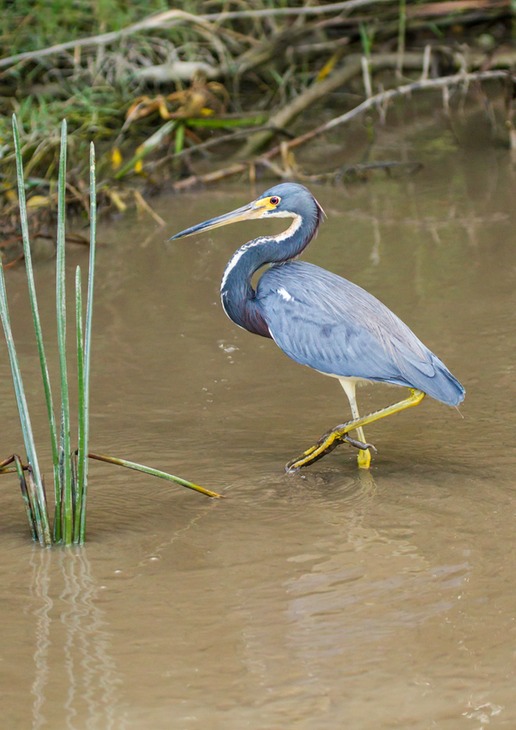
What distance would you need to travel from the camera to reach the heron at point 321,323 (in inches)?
163

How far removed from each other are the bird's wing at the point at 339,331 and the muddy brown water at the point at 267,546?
0.39m

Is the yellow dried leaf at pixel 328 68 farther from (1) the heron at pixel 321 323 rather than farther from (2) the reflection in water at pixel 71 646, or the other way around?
(2) the reflection in water at pixel 71 646

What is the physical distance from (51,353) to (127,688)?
2.93 meters

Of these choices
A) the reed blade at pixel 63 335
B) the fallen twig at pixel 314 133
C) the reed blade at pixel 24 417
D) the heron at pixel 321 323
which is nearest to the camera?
the reed blade at pixel 63 335

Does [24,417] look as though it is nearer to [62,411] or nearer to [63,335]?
[62,411]

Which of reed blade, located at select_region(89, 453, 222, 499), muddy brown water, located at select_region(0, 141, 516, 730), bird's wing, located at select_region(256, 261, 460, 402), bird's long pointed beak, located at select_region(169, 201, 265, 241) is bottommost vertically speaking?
muddy brown water, located at select_region(0, 141, 516, 730)

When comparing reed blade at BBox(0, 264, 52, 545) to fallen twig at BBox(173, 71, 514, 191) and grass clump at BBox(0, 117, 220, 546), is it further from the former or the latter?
fallen twig at BBox(173, 71, 514, 191)

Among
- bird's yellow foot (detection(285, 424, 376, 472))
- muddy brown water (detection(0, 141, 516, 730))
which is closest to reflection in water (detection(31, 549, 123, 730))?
muddy brown water (detection(0, 141, 516, 730))

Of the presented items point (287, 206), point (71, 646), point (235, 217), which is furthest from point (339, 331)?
point (71, 646)

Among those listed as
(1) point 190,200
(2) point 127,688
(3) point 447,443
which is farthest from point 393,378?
(1) point 190,200

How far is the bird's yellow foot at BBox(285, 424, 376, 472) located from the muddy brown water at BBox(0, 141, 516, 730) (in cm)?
5

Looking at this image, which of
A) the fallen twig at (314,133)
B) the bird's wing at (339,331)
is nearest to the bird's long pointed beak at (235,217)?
the bird's wing at (339,331)

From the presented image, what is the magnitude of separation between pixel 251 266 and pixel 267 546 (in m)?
1.30

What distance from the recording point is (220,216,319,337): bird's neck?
14.7 ft
